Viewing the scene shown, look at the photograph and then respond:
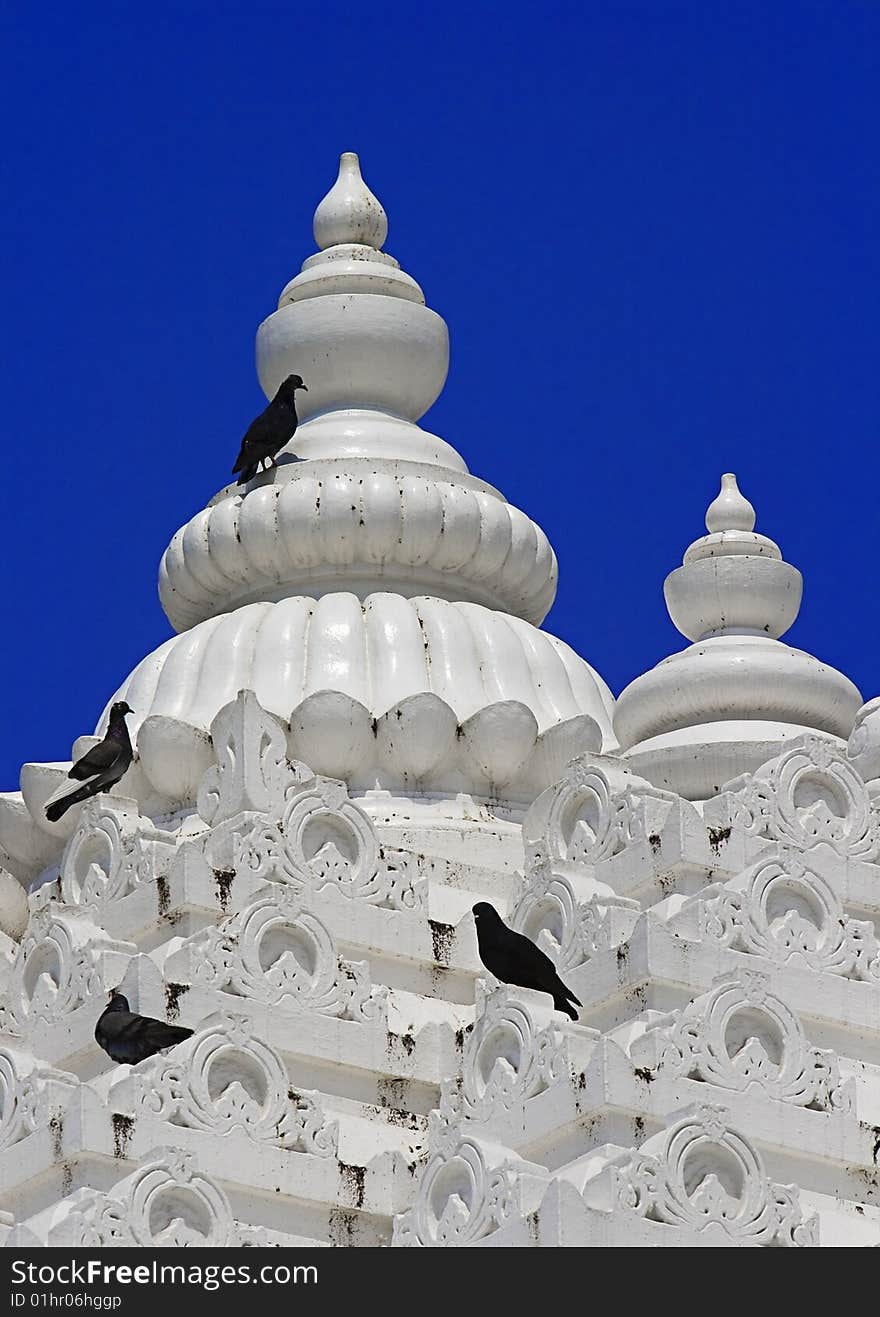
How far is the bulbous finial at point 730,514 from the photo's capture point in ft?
112

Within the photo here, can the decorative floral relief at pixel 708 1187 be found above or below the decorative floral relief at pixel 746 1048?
below

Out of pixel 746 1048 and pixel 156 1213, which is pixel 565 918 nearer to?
pixel 746 1048

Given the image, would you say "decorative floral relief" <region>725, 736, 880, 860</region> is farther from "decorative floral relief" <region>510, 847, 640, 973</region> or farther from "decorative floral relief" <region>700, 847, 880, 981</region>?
"decorative floral relief" <region>510, 847, 640, 973</region>

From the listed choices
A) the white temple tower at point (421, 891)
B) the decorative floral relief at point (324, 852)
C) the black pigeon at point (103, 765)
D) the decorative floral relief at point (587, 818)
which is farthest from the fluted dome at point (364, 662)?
the decorative floral relief at point (324, 852)

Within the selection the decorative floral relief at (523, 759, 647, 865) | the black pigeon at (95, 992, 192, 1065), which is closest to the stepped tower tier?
the decorative floral relief at (523, 759, 647, 865)

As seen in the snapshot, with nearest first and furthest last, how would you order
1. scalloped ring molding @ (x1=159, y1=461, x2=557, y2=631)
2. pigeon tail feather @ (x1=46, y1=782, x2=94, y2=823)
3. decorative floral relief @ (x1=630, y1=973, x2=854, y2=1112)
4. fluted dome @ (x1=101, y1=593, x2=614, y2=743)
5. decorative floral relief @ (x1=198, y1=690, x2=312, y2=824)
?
1. decorative floral relief @ (x1=630, y1=973, x2=854, y2=1112)
2. decorative floral relief @ (x1=198, y1=690, x2=312, y2=824)
3. pigeon tail feather @ (x1=46, y1=782, x2=94, y2=823)
4. fluted dome @ (x1=101, y1=593, x2=614, y2=743)
5. scalloped ring molding @ (x1=159, y1=461, x2=557, y2=631)

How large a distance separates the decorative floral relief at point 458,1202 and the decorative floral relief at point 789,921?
3.17 m

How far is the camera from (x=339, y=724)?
31797 mm

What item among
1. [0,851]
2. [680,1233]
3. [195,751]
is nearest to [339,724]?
[195,751]

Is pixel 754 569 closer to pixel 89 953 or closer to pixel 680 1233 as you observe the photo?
pixel 89 953

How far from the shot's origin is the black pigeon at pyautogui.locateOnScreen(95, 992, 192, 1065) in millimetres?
26625

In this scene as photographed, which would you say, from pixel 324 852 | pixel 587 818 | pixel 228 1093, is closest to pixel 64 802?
pixel 324 852

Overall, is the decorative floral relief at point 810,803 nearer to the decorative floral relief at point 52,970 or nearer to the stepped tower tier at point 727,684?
the stepped tower tier at point 727,684

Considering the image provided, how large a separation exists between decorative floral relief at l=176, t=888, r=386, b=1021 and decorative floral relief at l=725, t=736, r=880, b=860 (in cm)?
309
